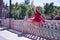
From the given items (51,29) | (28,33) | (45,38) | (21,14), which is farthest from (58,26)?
(21,14)

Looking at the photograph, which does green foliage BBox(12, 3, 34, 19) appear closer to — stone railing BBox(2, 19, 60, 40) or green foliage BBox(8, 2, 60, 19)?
green foliage BBox(8, 2, 60, 19)

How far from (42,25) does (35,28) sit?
106 centimetres

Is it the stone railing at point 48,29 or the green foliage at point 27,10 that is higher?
the stone railing at point 48,29

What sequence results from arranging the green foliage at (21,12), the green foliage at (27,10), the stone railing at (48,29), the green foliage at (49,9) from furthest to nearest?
the green foliage at (49,9) → the green foliage at (27,10) → the green foliage at (21,12) → the stone railing at (48,29)

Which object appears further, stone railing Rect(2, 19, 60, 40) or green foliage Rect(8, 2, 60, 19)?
green foliage Rect(8, 2, 60, 19)

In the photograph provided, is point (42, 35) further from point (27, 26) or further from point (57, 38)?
point (27, 26)

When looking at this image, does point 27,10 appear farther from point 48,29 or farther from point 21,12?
point 48,29

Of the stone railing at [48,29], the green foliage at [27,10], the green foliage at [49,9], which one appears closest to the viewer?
the stone railing at [48,29]

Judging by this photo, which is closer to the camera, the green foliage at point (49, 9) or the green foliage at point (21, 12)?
the green foliage at point (21, 12)

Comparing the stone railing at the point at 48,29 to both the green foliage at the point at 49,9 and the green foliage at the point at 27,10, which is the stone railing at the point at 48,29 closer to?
the green foliage at the point at 27,10

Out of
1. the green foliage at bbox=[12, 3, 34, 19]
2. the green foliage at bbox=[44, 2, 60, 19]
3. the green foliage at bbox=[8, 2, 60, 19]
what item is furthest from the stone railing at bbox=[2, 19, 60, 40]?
the green foliage at bbox=[44, 2, 60, 19]

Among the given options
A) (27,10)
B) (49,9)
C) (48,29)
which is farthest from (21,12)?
(48,29)

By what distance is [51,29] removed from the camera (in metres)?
8.24

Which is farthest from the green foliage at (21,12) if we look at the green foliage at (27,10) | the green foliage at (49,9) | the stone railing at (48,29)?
the stone railing at (48,29)
